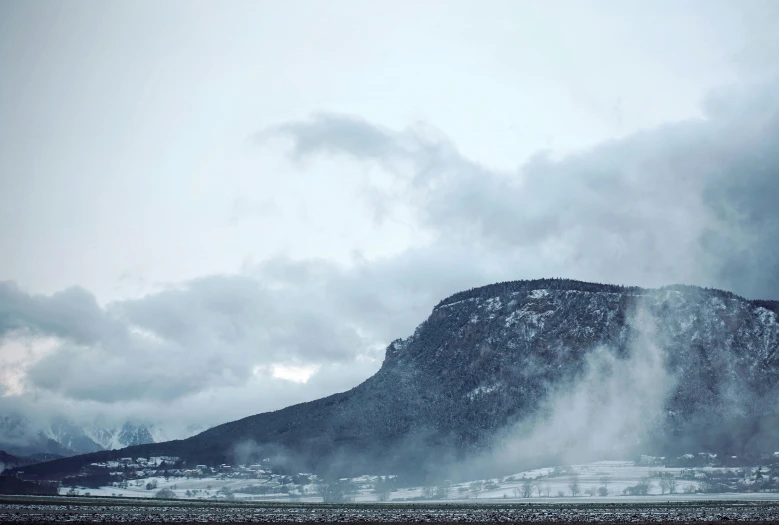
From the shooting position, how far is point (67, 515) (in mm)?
150000

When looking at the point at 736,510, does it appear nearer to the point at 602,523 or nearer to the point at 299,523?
the point at 602,523

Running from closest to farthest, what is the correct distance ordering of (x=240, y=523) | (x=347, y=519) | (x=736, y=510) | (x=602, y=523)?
1. (x=602, y=523)
2. (x=240, y=523)
3. (x=347, y=519)
4. (x=736, y=510)

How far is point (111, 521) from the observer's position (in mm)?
137875

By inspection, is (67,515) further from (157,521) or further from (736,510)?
(736,510)

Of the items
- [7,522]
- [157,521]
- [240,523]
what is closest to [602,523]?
[240,523]

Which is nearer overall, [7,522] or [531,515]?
[7,522]

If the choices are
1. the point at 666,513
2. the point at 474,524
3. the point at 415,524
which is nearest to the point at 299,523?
the point at 415,524

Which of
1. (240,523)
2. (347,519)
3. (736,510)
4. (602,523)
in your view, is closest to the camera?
(602,523)

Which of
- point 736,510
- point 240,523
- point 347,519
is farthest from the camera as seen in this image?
point 736,510

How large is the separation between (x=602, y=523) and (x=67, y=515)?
98556 millimetres

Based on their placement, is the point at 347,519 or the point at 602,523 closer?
the point at 602,523

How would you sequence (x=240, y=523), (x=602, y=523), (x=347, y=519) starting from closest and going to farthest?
1. (x=602, y=523)
2. (x=240, y=523)
3. (x=347, y=519)

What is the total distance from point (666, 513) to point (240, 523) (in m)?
79.6

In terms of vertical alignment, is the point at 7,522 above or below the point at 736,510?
above
